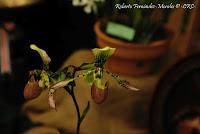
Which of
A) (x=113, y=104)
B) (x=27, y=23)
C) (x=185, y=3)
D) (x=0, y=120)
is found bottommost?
(x=0, y=120)

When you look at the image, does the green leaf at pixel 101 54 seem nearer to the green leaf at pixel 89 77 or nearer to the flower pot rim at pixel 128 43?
the green leaf at pixel 89 77

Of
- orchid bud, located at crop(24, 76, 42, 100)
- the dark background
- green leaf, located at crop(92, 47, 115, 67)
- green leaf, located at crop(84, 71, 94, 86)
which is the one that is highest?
green leaf, located at crop(92, 47, 115, 67)

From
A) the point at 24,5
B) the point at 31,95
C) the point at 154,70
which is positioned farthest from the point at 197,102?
the point at 24,5

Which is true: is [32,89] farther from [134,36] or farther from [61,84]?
[134,36]

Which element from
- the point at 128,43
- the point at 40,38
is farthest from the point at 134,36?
the point at 40,38

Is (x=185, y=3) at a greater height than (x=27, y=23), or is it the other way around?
(x=185, y=3)

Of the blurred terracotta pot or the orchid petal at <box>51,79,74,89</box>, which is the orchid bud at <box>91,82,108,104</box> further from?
the blurred terracotta pot

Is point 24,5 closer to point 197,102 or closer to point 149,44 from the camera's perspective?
point 149,44

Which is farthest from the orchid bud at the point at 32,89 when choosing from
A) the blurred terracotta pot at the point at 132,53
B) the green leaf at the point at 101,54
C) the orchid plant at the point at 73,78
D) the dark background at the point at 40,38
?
the dark background at the point at 40,38

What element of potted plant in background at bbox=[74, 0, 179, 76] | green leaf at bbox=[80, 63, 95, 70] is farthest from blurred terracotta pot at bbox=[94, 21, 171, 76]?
green leaf at bbox=[80, 63, 95, 70]
